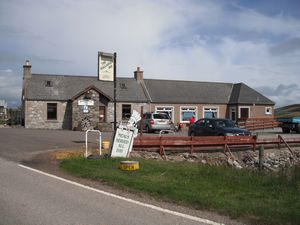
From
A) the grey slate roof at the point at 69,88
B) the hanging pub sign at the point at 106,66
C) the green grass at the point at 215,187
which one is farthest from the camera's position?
the grey slate roof at the point at 69,88

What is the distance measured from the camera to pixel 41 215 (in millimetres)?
7238

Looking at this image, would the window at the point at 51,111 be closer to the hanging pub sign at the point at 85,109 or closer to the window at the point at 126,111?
the hanging pub sign at the point at 85,109

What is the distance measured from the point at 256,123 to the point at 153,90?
1217 cm

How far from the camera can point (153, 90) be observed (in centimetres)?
4841

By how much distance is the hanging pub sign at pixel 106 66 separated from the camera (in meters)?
17.6

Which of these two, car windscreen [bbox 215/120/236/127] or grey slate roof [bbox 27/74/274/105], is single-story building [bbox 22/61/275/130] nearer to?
grey slate roof [bbox 27/74/274/105]

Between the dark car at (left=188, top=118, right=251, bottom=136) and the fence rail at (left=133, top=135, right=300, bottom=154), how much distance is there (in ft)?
1.96

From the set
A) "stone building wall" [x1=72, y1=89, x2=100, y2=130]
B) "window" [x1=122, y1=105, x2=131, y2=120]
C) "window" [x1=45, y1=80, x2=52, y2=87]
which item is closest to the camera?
"stone building wall" [x1=72, y1=89, x2=100, y2=130]

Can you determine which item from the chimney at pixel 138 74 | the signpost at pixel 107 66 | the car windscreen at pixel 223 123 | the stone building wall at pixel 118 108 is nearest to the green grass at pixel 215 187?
the signpost at pixel 107 66

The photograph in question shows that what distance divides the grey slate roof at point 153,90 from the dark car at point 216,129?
67.8 ft

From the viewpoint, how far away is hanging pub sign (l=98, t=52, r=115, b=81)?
17.6m

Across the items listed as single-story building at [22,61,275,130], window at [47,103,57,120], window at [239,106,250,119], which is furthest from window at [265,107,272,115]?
window at [47,103,57,120]

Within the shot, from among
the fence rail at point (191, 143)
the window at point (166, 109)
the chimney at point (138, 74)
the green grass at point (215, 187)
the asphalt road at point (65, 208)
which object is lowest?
the asphalt road at point (65, 208)

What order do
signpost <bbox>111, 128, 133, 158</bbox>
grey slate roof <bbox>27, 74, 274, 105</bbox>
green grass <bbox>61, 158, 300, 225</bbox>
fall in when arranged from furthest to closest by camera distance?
grey slate roof <bbox>27, 74, 274, 105</bbox>
signpost <bbox>111, 128, 133, 158</bbox>
green grass <bbox>61, 158, 300, 225</bbox>
